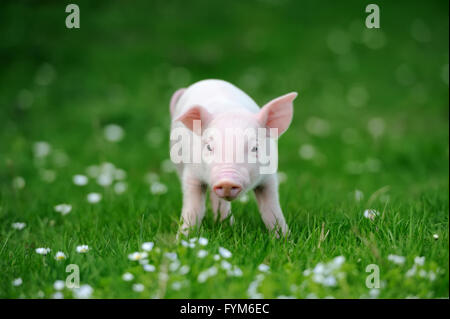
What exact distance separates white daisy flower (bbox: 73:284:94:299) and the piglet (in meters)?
0.81

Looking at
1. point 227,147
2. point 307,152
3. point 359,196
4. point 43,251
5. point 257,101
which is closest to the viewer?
point 227,147

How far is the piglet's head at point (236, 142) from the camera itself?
2850 millimetres

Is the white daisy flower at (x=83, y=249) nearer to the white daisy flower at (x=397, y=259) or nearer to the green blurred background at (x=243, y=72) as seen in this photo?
the white daisy flower at (x=397, y=259)

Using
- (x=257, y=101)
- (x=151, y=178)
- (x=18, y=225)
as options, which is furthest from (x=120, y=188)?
(x=257, y=101)

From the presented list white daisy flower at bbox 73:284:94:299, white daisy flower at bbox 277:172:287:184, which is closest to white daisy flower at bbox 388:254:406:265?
white daisy flower at bbox 73:284:94:299

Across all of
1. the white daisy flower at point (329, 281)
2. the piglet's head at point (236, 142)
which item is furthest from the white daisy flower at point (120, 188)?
the white daisy flower at point (329, 281)

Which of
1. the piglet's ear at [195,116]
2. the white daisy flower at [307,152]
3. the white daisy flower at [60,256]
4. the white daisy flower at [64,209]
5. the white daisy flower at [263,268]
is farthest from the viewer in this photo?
the white daisy flower at [307,152]

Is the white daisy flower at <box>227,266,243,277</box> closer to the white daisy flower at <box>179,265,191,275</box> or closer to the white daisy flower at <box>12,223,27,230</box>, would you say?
the white daisy flower at <box>179,265,191,275</box>

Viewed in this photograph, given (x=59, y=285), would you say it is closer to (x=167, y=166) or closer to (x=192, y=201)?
(x=192, y=201)

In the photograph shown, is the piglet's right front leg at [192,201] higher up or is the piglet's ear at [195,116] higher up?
the piglet's ear at [195,116]

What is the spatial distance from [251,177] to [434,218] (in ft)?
5.21

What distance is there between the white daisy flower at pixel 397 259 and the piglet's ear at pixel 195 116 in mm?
1325

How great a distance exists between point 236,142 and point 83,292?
1.14 meters

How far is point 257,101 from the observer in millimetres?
8469
